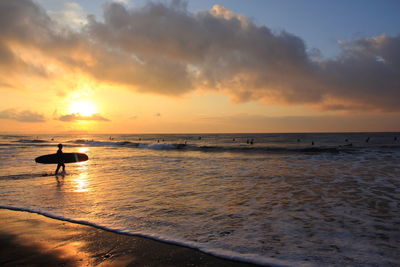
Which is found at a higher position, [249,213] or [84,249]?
[84,249]

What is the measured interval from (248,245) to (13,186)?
519 inches

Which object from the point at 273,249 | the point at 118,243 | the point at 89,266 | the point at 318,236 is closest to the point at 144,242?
the point at 118,243

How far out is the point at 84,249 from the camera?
220 inches

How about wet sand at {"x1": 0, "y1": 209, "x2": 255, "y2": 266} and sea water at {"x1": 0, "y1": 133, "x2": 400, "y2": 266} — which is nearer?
wet sand at {"x1": 0, "y1": 209, "x2": 255, "y2": 266}

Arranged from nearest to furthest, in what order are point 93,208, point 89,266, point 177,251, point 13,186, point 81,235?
point 89,266
point 177,251
point 81,235
point 93,208
point 13,186

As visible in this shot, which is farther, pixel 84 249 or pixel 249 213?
pixel 249 213

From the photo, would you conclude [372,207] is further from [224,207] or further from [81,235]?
[81,235]

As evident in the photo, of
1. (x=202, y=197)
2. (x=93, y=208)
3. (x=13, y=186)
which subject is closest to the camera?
(x=93, y=208)

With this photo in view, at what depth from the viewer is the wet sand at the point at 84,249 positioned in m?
5.03

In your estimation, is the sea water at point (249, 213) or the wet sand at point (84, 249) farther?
the sea water at point (249, 213)

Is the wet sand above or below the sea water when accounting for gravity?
above

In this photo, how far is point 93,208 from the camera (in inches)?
354

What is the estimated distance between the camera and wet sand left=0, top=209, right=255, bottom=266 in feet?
16.5

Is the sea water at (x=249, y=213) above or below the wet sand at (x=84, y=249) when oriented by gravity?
below
